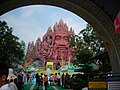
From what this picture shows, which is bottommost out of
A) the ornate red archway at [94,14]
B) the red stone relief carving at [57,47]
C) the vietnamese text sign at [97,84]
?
the vietnamese text sign at [97,84]

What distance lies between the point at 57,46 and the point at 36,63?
6.47 metres

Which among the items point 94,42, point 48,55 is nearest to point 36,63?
point 48,55

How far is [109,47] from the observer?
930cm

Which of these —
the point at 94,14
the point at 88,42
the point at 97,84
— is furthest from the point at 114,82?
the point at 88,42

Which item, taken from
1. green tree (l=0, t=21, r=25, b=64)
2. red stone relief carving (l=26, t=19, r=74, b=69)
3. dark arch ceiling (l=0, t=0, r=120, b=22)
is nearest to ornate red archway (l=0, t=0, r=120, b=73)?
dark arch ceiling (l=0, t=0, r=120, b=22)

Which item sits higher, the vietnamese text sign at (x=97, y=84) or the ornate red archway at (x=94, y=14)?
the ornate red archway at (x=94, y=14)

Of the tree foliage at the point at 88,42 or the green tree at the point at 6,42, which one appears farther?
the tree foliage at the point at 88,42

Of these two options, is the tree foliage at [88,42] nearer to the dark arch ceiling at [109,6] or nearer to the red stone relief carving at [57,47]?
the dark arch ceiling at [109,6]

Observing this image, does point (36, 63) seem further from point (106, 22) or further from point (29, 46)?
point (106, 22)

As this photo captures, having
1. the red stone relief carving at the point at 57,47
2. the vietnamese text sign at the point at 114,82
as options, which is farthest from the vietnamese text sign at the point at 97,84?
the red stone relief carving at the point at 57,47

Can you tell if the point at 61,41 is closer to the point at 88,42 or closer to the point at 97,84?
the point at 88,42

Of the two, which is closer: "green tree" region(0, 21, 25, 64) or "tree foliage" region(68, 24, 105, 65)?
"green tree" region(0, 21, 25, 64)

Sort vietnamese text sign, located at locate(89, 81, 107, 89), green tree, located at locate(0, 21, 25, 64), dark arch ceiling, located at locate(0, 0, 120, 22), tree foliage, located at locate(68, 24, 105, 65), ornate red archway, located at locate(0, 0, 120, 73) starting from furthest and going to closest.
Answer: tree foliage, located at locate(68, 24, 105, 65) < green tree, located at locate(0, 21, 25, 64) < ornate red archway, located at locate(0, 0, 120, 73) < dark arch ceiling, located at locate(0, 0, 120, 22) < vietnamese text sign, located at locate(89, 81, 107, 89)

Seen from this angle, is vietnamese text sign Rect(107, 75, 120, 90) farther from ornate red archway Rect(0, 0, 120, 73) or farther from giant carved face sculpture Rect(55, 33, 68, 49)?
giant carved face sculpture Rect(55, 33, 68, 49)
